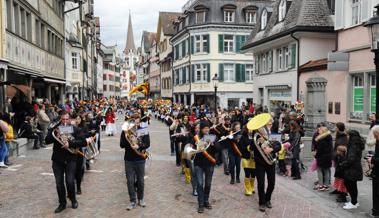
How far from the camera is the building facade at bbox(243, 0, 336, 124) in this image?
855 inches

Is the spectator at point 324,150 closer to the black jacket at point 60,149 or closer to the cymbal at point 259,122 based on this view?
the cymbal at point 259,122

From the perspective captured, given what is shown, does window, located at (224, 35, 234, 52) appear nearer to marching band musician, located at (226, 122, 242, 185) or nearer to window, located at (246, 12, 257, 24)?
window, located at (246, 12, 257, 24)

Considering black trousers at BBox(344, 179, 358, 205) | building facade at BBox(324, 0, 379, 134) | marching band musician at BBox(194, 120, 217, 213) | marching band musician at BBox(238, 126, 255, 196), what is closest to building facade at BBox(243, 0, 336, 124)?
building facade at BBox(324, 0, 379, 134)

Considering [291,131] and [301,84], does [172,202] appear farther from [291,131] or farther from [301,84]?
[301,84]

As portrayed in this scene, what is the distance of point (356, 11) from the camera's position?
1656 centimetres

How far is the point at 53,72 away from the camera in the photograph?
28453 millimetres

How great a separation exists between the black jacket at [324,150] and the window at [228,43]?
33034 mm

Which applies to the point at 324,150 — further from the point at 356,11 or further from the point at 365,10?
the point at 356,11

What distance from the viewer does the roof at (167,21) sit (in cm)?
5950

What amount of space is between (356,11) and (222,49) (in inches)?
1005

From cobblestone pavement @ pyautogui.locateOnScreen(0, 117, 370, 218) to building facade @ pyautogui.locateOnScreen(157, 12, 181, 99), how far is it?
44.5 meters

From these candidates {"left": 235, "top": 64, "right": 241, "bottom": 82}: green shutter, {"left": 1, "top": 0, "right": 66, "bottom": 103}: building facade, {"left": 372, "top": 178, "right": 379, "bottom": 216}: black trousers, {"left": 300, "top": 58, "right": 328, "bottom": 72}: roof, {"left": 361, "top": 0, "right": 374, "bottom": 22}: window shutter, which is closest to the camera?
{"left": 372, "top": 178, "right": 379, "bottom": 216}: black trousers

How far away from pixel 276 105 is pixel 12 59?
1538 centimetres

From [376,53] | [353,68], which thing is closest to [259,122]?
[376,53]
